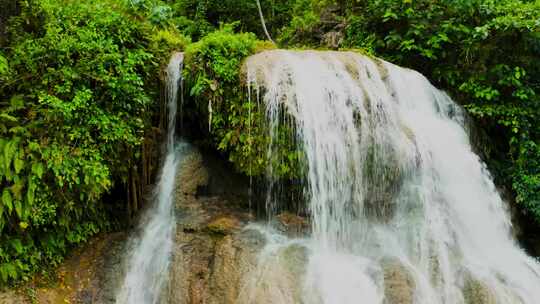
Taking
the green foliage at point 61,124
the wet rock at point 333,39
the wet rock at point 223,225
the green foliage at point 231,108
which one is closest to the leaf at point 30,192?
the green foliage at point 61,124

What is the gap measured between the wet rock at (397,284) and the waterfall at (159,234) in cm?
274

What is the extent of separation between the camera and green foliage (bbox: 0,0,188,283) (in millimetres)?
4996

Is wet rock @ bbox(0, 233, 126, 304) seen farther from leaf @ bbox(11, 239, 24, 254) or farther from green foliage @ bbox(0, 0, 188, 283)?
leaf @ bbox(11, 239, 24, 254)

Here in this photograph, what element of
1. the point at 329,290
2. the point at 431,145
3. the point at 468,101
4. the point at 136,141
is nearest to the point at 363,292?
the point at 329,290

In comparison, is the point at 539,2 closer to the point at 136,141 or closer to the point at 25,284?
the point at 136,141

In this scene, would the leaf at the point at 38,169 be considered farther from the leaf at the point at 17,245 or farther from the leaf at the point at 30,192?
the leaf at the point at 17,245

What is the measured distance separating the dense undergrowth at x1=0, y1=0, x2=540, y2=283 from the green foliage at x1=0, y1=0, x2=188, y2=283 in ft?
0.05

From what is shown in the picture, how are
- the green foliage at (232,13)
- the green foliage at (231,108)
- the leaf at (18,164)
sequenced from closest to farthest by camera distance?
the leaf at (18,164)
the green foliage at (231,108)
the green foliage at (232,13)

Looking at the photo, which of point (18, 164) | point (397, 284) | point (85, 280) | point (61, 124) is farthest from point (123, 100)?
point (397, 284)

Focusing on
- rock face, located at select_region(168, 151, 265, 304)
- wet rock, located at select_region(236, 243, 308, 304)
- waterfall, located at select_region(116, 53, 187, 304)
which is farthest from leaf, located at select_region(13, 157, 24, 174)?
wet rock, located at select_region(236, 243, 308, 304)

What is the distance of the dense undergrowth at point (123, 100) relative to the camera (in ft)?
16.8

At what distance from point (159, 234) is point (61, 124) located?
1.98m

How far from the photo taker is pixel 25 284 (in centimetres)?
504

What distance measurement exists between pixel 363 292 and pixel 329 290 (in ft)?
1.29
